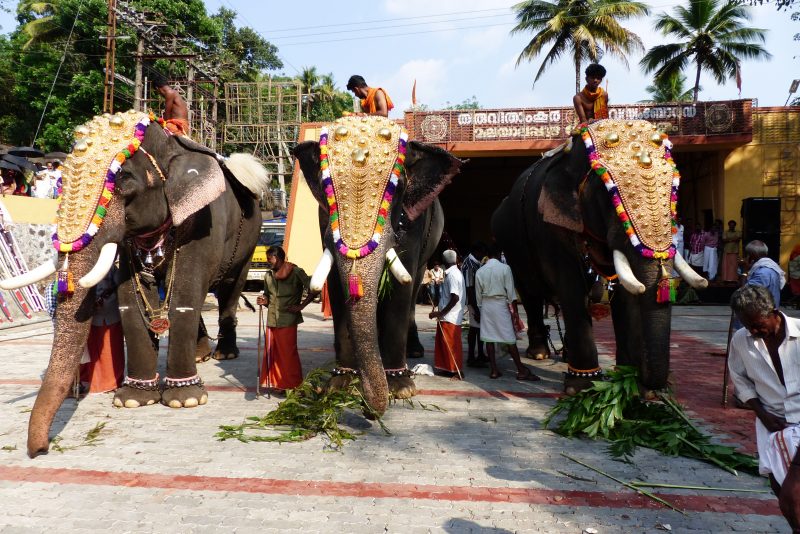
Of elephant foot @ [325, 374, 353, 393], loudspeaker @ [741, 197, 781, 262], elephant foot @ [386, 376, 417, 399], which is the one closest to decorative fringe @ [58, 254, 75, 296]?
elephant foot @ [325, 374, 353, 393]

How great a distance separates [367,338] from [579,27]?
2710cm

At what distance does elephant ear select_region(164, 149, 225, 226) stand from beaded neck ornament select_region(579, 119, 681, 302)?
3795 millimetres

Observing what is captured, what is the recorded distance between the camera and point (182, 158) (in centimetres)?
632

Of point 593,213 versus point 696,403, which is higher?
point 593,213

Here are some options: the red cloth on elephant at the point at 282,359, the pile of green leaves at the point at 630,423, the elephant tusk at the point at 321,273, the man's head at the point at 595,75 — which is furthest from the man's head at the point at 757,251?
the red cloth on elephant at the point at 282,359

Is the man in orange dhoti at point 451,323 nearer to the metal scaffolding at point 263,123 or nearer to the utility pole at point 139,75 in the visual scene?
the utility pole at point 139,75

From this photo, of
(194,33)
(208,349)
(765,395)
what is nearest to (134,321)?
(208,349)

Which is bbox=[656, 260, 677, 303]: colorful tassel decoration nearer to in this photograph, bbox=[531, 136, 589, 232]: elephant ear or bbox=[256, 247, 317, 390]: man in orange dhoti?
bbox=[531, 136, 589, 232]: elephant ear

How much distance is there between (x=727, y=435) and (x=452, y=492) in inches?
111

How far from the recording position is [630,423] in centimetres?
526

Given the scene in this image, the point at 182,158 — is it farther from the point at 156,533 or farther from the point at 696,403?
the point at 696,403

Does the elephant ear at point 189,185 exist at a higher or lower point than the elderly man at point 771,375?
higher

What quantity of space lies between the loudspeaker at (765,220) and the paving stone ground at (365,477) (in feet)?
40.4

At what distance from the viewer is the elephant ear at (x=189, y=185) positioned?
5.98 metres
